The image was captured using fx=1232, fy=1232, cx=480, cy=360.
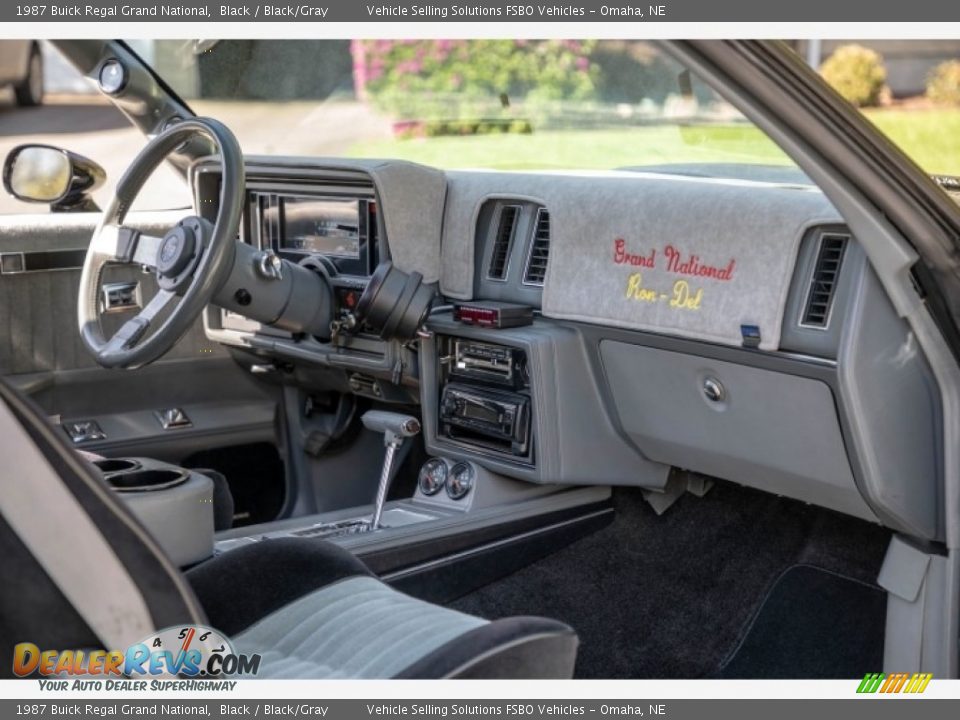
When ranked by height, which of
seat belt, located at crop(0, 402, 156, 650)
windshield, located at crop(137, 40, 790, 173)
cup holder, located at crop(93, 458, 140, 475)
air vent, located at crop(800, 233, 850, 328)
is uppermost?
windshield, located at crop(137, 40, 790, 173)

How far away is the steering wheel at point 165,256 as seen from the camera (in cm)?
266

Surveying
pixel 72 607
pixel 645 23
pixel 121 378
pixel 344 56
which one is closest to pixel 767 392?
pixel 645 23

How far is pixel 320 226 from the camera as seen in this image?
346 centimetres

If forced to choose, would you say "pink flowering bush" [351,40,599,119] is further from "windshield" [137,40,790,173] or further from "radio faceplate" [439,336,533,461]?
"radio faceplate" [439,336,533,461]

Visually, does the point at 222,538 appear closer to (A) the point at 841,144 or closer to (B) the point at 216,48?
(B) the point at 216,48

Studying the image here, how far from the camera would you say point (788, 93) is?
1.89 metres

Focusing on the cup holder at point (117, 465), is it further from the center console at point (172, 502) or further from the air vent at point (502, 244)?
the air vent at point (502, 244)

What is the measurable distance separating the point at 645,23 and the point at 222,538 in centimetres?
181

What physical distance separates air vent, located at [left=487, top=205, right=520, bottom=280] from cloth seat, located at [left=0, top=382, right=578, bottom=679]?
3.99 ft

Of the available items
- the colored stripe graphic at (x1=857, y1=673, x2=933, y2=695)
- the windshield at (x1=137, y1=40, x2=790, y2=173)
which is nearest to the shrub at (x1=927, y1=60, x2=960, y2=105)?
the windshield at (x1=137, y1=40, x2=790, y2=173)

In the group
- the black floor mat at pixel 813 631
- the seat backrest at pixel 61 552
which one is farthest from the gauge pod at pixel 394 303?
the seat backrest at pixel 61 552

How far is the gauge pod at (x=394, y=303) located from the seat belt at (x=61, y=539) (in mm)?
1601

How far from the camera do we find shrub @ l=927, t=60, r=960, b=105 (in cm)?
1295
